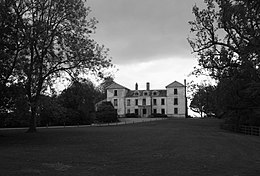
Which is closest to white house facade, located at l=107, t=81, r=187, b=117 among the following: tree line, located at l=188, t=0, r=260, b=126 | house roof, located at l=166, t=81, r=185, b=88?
house roof, located at l=166, t=81, r=185, b=88

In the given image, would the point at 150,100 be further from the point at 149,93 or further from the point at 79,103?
the point at 79,103

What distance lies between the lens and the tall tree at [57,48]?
995 inches

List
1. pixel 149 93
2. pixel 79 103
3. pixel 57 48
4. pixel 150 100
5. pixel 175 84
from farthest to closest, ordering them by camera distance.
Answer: pixel 149 93 < pixel 150 100 < pixel 175 84 < pixel 79 103 < pixel 57 48

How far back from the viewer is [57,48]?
29406 mm

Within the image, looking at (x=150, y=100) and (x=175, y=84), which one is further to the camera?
(x=150, y=100)

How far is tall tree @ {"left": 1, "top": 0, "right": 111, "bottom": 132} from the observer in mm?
25266

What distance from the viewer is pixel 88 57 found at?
101 ft

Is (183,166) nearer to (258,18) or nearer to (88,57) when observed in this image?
(258,18)

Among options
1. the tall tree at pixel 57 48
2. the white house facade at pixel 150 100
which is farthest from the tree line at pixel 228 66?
the white house facade at pixel 150 100

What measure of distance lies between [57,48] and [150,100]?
70.8 metres

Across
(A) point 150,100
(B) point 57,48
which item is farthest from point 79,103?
(A) point 150,100

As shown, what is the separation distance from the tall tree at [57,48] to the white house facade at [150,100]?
65.8 meters

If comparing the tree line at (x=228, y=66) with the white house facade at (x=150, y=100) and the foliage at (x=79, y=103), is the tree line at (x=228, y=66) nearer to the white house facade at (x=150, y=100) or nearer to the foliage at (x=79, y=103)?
the foliage at (x=79, y=103)

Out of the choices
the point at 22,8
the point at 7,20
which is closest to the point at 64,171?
the point at 7,20
